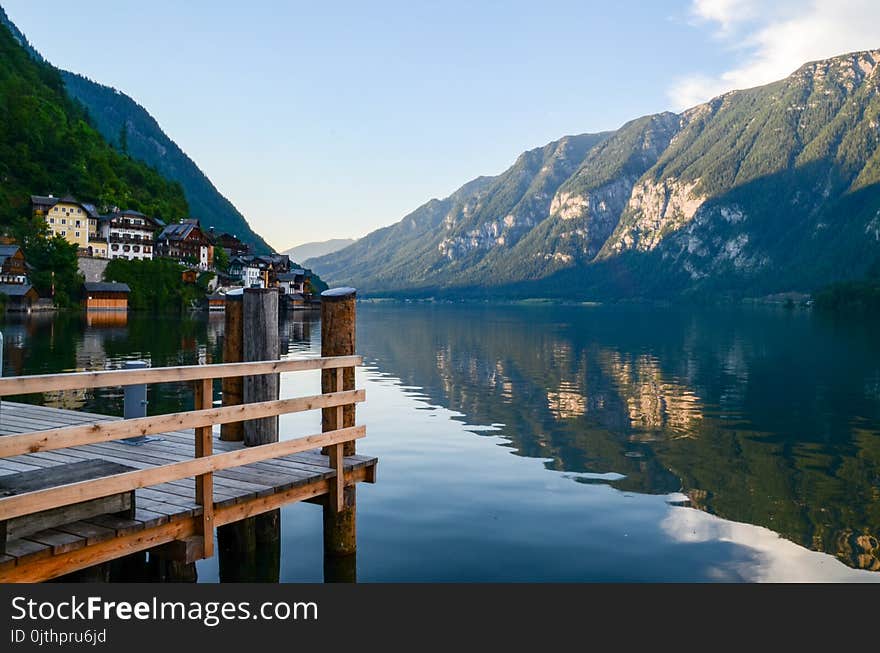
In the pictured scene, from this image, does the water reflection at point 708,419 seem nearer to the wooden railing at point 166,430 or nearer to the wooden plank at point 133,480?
the wooden railing at point 166,430

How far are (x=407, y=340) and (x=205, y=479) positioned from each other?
70.7 meters

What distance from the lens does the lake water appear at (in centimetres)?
1442

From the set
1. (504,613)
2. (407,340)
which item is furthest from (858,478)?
(407,340)

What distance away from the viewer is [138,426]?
31.0 ft

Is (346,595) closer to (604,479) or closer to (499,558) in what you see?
(499,558)

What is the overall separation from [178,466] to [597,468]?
50.3 feet

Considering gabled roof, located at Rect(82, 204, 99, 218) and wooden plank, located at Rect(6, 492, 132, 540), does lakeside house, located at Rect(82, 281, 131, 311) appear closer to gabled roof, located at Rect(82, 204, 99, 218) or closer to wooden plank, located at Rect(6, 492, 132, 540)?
gabled roof, located at Rect(82, 204, 99, 218)

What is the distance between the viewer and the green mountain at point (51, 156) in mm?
136000

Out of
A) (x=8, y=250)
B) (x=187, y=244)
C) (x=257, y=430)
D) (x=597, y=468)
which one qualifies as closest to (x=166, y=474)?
(x=257, y=430)

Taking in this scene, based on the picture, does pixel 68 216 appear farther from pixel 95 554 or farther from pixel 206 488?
pixel 95 554

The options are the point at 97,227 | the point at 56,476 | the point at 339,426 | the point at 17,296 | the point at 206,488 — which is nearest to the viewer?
the point at 56,476

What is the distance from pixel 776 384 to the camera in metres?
43.5

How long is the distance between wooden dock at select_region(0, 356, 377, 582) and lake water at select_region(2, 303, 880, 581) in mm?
2127

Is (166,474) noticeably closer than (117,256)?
Yes
